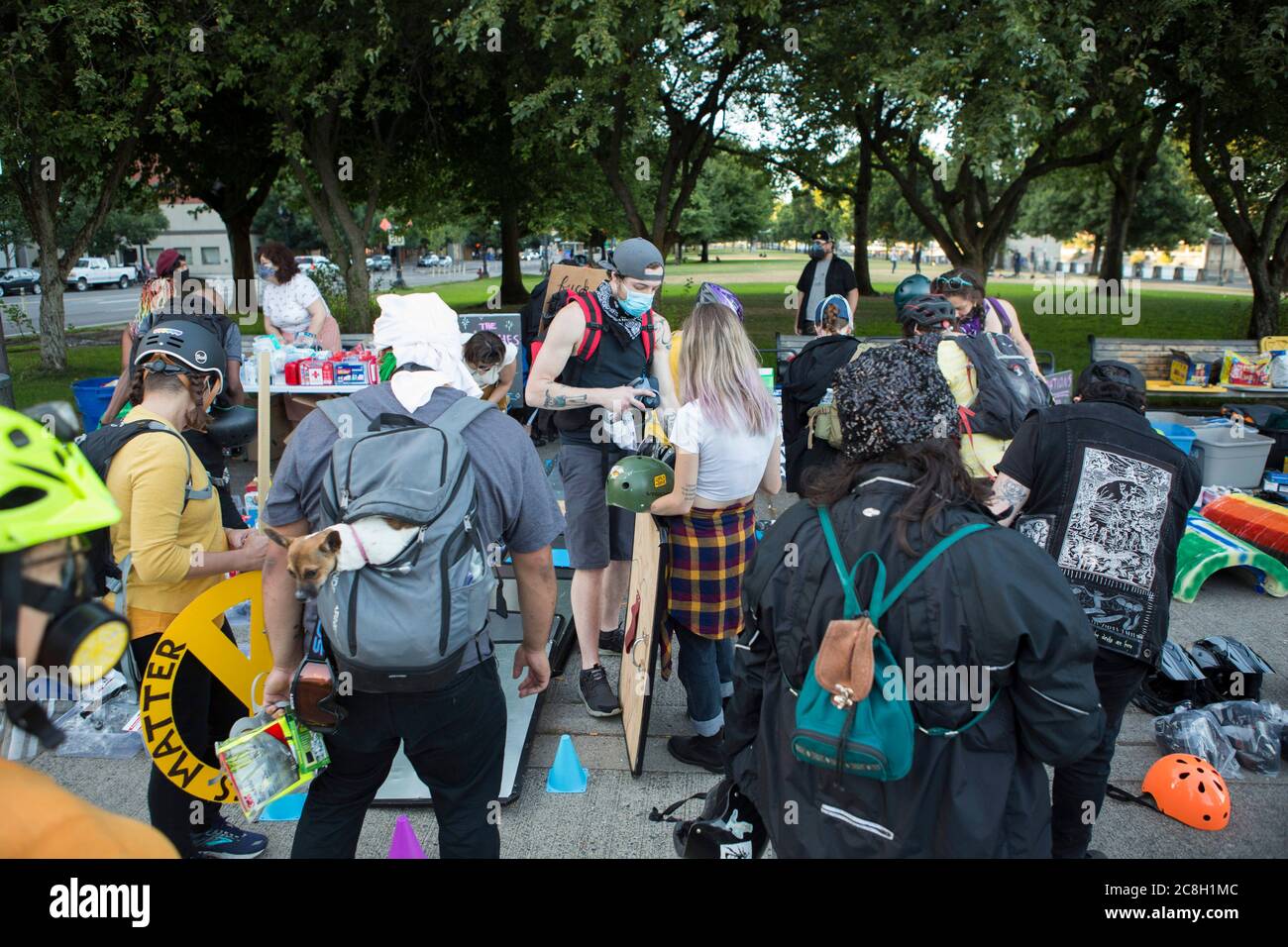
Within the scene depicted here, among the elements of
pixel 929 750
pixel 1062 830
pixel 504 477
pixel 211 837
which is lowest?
pixel 211 837

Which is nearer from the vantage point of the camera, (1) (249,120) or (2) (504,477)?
(2) (504,477)

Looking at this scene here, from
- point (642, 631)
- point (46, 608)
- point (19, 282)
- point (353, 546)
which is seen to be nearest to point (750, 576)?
point (353, 546)

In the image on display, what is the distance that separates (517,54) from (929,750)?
13.2 meters

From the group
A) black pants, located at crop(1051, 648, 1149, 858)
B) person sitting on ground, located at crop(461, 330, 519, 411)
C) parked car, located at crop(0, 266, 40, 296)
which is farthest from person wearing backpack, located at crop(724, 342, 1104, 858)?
parked car, located at crop(0, 266, 40, 296)

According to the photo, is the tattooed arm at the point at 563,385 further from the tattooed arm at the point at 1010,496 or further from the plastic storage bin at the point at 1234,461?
the plastic storage bin at the point at 1234,461

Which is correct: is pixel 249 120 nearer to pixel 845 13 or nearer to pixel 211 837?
pixel 845 13

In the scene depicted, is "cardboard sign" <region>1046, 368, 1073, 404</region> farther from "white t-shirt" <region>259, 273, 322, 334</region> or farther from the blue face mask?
"white t-shirt" <region>259, 273, 322, 334</region>

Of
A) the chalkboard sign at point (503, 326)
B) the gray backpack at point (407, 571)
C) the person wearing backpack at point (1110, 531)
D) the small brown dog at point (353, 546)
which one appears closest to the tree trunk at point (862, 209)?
the chalkboard sign at point (503, 326)

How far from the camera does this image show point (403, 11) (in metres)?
12.7

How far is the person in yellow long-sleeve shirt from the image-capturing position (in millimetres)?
1125

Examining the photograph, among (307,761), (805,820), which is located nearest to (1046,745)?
(805,820)

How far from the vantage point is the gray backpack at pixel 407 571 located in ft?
6.87

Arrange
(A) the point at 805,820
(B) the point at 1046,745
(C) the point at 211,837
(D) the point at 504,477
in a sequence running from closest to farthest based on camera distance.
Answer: (B) the point at 1046,745 → (A) the point at 805,820 → (D) the point at 504,477 → (C) the point at 211,837

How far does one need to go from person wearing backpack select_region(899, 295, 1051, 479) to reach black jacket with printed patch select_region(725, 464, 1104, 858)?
218cm
